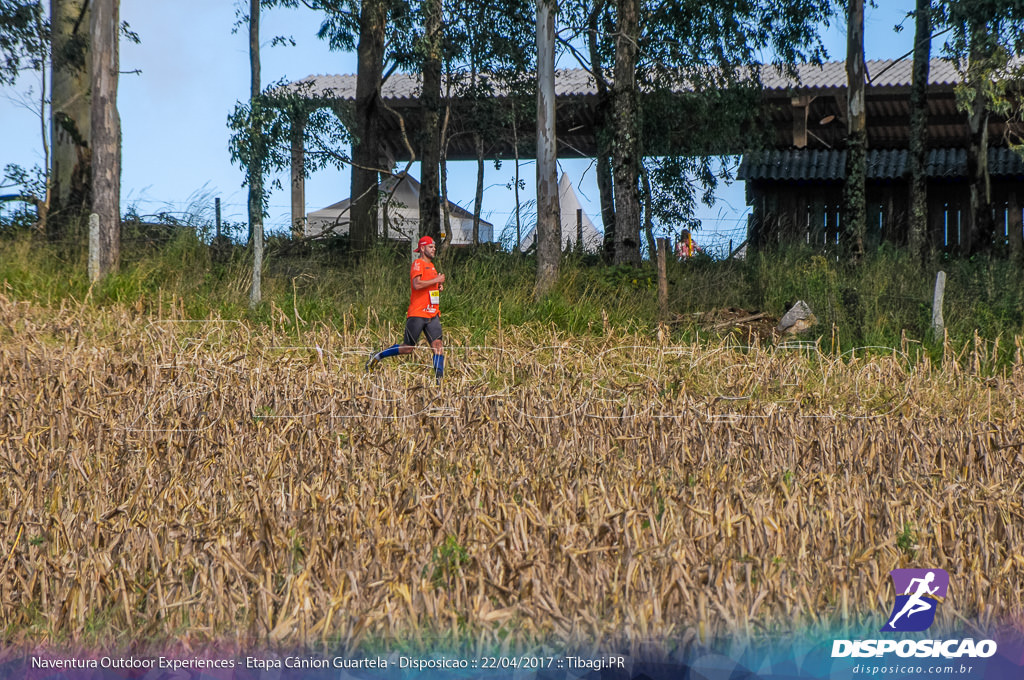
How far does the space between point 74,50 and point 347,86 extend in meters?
10.7

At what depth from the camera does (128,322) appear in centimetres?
1088

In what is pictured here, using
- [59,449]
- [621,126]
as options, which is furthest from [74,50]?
[59,449]

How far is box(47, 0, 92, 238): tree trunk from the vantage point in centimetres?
1516

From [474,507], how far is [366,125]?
1539 cm

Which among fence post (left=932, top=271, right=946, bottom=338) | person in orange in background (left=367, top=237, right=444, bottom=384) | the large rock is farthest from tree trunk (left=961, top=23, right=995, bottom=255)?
person in orange in background (left=367, top=237, right=444, bottom=384)

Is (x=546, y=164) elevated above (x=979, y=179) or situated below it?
below

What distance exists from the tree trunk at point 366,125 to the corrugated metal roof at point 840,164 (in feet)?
24.7

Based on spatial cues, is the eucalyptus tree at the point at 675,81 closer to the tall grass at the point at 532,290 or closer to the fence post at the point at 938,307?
the tall grass at the point at 532,290

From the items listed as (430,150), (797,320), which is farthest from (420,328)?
(430,150)

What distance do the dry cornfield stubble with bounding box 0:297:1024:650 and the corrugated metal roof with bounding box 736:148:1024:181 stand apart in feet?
44.2

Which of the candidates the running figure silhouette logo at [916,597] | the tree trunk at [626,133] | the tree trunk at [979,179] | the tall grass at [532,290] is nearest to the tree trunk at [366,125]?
the tall grass at [532,290]

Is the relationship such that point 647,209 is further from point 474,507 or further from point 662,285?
point 474,507

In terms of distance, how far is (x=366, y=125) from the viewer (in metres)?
18.6

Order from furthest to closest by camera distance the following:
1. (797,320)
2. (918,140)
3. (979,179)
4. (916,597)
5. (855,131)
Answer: (918,140) → (979,179) → (855,131) → (797,320) → (916,597)
